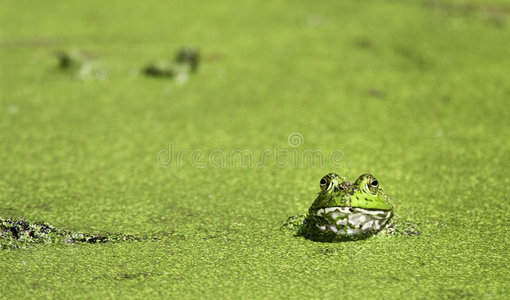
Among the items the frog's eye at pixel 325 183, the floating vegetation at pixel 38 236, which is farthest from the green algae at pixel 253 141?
the frog's eye at pixel 325 183

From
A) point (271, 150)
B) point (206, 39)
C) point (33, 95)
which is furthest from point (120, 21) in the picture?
point (271, 150)

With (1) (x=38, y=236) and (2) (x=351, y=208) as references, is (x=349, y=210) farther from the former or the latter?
(1) (x=38, y=236)

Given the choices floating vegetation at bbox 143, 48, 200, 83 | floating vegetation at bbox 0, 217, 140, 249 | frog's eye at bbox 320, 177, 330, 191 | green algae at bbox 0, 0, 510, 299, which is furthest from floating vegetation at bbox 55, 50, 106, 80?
frog's eye at bbox 320, 177, 330, 191

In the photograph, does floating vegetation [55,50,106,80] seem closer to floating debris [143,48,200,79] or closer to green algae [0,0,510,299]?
green algae [0,0,510,299]

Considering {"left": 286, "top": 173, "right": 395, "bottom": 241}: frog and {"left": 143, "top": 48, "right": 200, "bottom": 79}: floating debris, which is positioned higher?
{"left": 143, "top": 48, "right": 200, "bottom": 79}: floating debris

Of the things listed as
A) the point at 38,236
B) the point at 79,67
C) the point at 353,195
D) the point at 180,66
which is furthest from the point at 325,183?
the point at 79,67

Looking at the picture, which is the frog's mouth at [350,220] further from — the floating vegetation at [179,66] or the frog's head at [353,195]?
the floating vegetation at [179,66]
